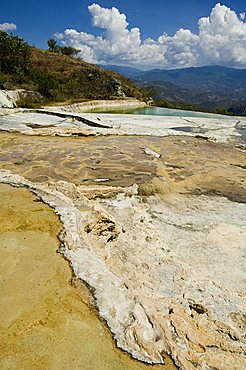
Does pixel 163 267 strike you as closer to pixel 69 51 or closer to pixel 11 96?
pixel 11 96

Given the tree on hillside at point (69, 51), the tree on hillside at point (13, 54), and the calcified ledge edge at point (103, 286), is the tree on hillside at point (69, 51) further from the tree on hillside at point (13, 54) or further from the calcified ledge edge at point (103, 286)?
the calcified ledge edge at point (103, 286)

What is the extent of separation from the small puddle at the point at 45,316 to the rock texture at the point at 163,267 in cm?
14

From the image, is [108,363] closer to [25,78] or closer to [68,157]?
Answer: [68,157]

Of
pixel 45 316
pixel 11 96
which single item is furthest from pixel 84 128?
pixel 45 316

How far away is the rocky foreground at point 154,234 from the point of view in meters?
2.76

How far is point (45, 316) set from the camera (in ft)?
9.02

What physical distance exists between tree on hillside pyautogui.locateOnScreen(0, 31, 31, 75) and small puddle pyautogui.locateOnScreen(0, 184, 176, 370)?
3258cm

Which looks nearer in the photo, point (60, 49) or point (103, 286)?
point (103, 286)

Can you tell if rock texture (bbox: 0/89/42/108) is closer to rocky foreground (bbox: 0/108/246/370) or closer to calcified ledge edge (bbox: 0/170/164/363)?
rocky foreground (bbox: 0/108/246/370)

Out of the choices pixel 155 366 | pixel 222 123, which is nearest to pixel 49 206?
pixel 155 366

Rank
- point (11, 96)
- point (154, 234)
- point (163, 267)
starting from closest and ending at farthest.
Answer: point (163, 267), point (154, 234), point (11, 96)

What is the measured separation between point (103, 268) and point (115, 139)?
8799 mm

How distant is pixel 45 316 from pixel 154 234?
2.62 meters

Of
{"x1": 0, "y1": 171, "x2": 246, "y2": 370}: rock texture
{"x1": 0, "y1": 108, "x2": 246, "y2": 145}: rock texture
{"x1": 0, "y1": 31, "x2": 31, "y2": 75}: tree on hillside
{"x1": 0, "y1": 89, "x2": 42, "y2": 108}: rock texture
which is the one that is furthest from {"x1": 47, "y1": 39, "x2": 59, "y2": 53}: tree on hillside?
{"x1": 0, "y1": 171, "x2": 246, "y2": 370}: rock texture
